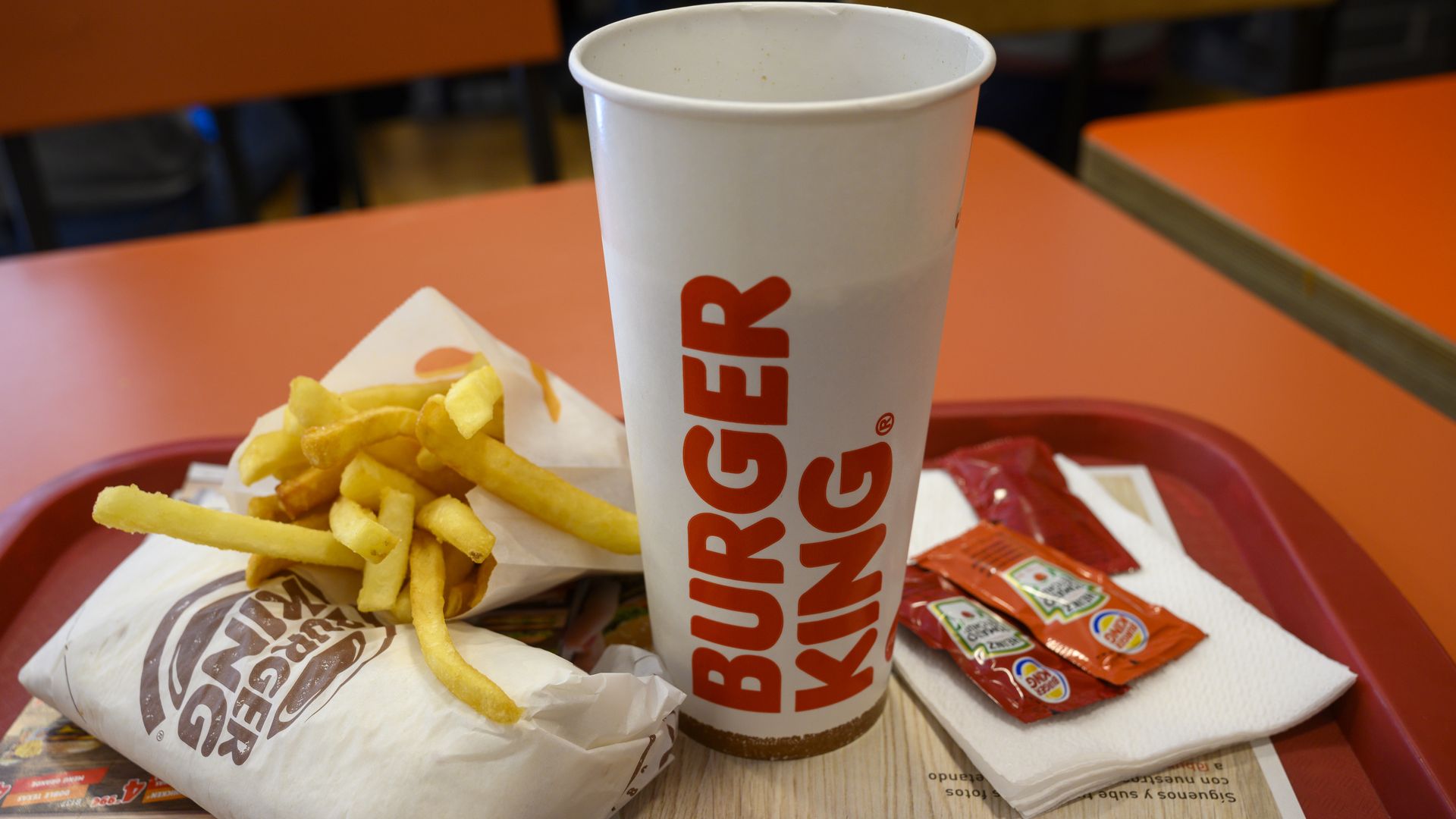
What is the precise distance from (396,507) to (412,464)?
0.06 metres

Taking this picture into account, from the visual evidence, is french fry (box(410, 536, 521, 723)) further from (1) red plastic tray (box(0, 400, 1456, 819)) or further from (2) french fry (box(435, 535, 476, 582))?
(1) red plastic tray (box(0, 400, 1456, 819))

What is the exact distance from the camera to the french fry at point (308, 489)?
2.21 feet

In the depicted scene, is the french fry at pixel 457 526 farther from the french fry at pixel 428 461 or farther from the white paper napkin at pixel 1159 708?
the white paper napkin at pixel 1159 708

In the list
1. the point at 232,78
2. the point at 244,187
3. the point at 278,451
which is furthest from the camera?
the point at 244,187

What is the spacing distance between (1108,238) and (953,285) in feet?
0.83

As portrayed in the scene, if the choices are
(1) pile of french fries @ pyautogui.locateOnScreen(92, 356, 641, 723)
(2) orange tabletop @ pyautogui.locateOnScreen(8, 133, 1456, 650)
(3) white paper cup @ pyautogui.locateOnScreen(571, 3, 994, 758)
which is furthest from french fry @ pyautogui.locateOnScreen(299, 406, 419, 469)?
(2) orange tabletop @ pyautogui.locateOnScreen(8, 133, 1456, 650)

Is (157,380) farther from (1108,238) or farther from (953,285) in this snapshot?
(1108,238)

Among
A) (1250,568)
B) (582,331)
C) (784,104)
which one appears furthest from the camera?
(582,331)

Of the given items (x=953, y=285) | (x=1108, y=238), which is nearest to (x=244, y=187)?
(x=953, y=285)

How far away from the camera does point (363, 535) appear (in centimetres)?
59

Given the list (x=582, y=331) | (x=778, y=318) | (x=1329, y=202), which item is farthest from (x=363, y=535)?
(x=1329, y=202)

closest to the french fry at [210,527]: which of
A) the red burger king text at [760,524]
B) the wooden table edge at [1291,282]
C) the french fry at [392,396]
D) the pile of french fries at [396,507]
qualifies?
the pile of french fries at [396,507]

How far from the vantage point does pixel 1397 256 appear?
1227 mm

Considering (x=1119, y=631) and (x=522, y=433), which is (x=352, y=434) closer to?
(x=522, y=433)
